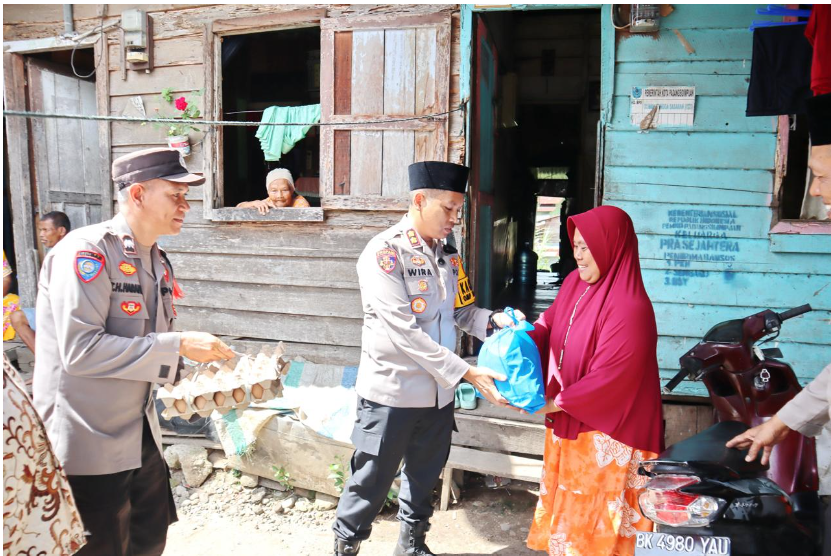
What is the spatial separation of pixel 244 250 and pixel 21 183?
9.57 ft

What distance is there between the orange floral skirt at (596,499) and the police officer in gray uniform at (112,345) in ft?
5.02

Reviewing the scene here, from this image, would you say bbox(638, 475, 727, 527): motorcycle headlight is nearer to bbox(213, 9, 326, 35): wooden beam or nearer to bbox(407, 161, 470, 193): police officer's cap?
bbox(407, 161, 470, 193): police officer's cap

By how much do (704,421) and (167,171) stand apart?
391cm

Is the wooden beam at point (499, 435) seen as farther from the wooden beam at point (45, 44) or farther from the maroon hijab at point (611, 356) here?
the wooden beam at point (45, 44)

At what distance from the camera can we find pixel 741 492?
1.98 m

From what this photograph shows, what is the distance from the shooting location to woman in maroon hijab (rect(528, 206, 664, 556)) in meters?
2.35

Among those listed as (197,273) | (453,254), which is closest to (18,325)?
(197,273)

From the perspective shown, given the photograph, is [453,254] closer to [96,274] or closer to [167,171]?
[167,171]

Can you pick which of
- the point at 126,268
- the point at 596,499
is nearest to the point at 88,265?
the point at 126,268

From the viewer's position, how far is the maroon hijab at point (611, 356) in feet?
7.67

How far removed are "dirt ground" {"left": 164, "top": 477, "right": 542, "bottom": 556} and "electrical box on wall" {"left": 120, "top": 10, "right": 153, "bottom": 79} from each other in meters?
3.93

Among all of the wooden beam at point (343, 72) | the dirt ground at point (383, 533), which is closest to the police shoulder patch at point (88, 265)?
the dirt ground at point (383, 533)

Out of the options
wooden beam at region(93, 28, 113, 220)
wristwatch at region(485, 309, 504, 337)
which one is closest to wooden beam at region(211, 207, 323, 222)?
wooden beam at region(93, 28, 113, 220)

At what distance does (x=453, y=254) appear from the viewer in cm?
312
